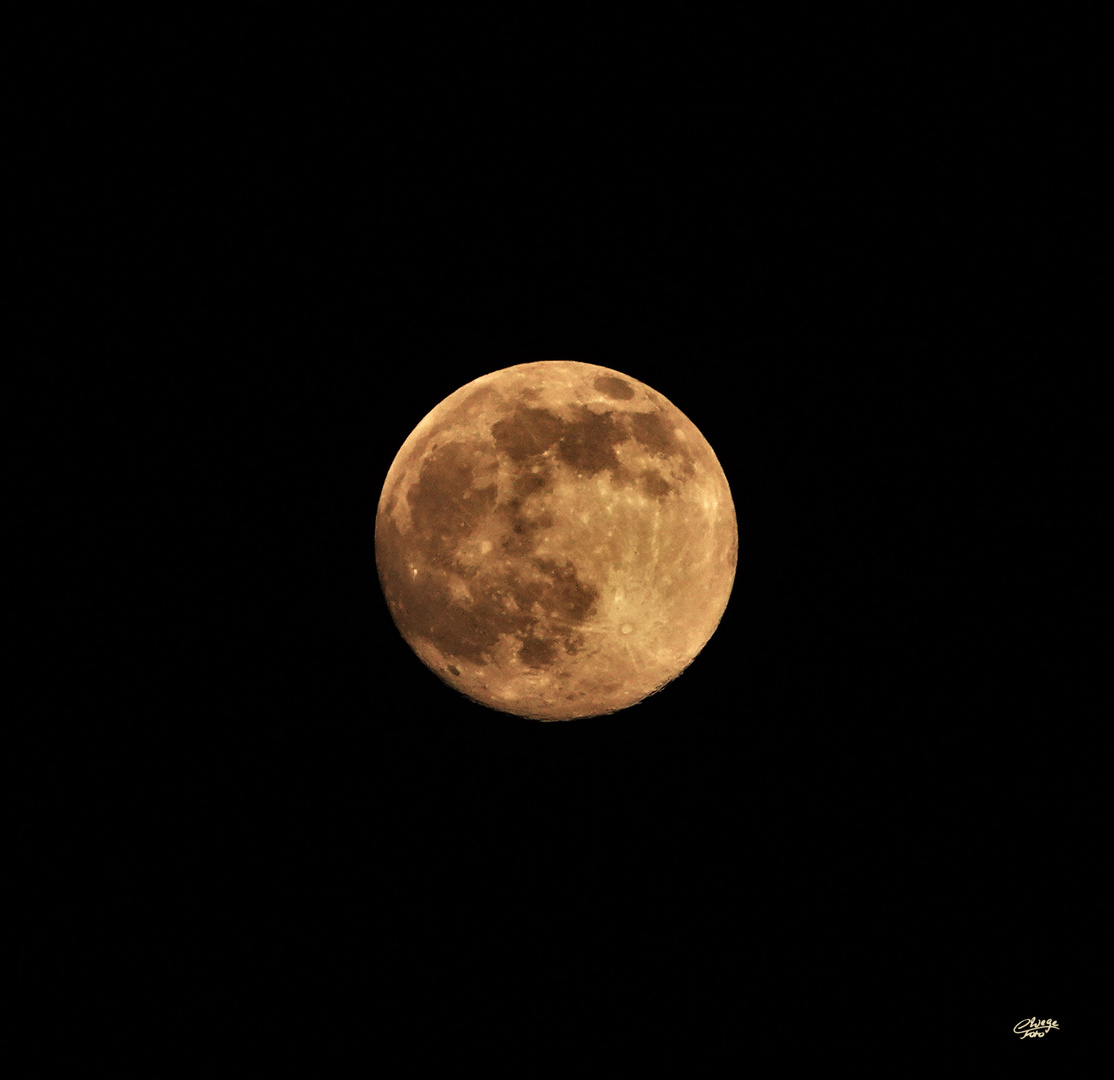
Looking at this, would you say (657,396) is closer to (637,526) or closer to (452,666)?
(637,526)

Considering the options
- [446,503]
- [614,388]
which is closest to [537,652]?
[446,503]

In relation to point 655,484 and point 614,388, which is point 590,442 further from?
point 614,388

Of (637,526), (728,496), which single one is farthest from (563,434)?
(728,496)

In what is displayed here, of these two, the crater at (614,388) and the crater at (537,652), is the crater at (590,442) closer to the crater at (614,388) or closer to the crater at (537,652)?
the crater at (614,388)

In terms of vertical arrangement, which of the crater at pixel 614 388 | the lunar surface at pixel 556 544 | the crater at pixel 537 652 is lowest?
the crater at pixel 537 652

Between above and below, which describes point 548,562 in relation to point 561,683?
above

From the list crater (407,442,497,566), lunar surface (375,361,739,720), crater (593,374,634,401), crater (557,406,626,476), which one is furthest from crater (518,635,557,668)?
crater (593,374,634,401)

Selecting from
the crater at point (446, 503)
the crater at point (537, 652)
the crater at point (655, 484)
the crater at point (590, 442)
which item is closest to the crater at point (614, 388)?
the crater at point (590, 442)

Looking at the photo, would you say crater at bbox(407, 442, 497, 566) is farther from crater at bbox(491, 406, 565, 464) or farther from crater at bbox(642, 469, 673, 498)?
crater at bbox(642, 469, 673, 498)
